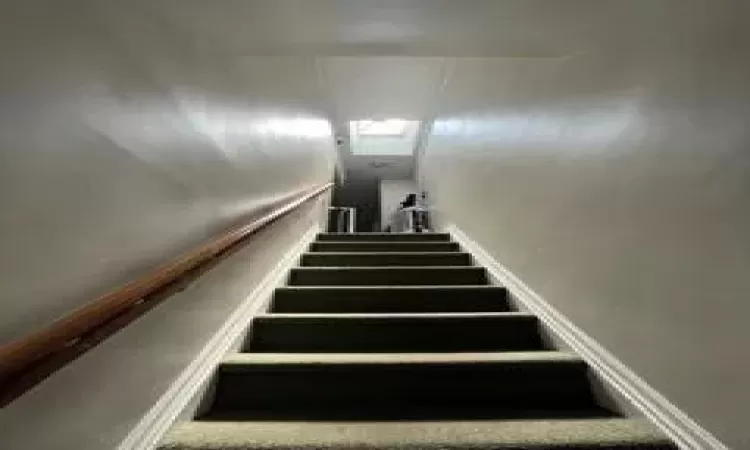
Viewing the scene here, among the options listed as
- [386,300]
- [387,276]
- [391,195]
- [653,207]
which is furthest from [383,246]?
[391,195]

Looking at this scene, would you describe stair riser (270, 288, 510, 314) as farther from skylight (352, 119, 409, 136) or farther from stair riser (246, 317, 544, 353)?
skylight (352, 119, 409, 136)

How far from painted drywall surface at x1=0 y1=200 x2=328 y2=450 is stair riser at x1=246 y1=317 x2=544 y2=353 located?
0.24 m

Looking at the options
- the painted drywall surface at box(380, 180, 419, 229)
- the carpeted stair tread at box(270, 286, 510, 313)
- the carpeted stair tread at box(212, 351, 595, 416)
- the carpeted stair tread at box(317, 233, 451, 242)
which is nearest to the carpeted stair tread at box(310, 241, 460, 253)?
the carpeted stair tread at box(317, 233, 451, 242)

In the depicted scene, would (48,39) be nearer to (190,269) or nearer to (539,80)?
(190,269)

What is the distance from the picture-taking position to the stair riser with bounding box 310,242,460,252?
3.29 metres

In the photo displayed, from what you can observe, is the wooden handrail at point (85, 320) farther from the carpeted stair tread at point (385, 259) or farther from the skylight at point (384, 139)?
the skylight at point (384, 139)

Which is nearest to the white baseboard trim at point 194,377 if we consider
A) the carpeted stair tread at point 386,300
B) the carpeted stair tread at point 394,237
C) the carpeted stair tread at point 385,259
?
the carpeted stair tread at point 386,300

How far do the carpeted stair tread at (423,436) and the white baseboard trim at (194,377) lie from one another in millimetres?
43

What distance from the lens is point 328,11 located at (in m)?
1.50

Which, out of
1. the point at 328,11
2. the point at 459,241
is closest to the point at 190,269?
the point at 328,11

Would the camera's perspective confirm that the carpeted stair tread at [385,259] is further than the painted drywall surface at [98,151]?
Yes

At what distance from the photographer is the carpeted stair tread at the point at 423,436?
118cm

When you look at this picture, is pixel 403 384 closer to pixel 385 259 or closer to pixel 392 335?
pixel 392 335

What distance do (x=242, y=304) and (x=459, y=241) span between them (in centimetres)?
200
